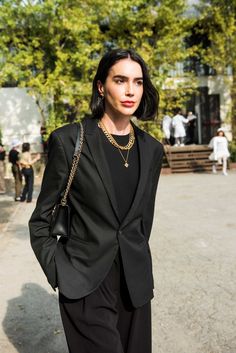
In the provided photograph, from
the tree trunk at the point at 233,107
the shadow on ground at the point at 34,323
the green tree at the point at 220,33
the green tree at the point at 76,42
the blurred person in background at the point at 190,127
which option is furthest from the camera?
the blurred person in background at the point at 190,127

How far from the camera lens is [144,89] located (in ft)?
7.55

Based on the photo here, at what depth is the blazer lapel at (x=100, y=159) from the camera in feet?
6.68

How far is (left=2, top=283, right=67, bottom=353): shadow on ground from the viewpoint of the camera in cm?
363

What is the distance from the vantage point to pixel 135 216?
2125 millimetres

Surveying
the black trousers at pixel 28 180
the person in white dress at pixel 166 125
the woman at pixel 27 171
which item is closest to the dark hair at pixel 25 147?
the woman at pixel 27 171

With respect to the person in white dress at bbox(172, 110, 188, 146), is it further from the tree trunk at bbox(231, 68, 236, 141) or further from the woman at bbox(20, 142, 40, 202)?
the woman at bbox(20, 142, 40, 202)

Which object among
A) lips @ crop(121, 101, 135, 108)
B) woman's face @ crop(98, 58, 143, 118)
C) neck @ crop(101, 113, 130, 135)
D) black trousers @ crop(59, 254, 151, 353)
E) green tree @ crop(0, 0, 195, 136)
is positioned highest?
green tree @ crop(0, 0, 195, 136)

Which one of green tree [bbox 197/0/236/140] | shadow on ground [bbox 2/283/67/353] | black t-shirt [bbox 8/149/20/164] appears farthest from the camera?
green tree [bbox 197/0/236/140]

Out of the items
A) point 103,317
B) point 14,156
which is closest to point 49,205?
point 103,317

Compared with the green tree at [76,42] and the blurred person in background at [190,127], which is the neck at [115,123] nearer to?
the green tree at [76,42]

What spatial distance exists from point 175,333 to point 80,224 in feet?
6.90

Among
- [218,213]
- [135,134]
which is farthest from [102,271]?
[218,213]

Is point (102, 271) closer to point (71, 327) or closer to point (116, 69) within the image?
point (71, 327)

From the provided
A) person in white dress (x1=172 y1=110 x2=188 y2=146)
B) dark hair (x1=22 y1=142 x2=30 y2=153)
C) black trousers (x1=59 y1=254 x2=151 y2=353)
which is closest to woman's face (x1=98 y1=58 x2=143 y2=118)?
black trousers (x1=59 y1=254 x2=151 y2=353)
